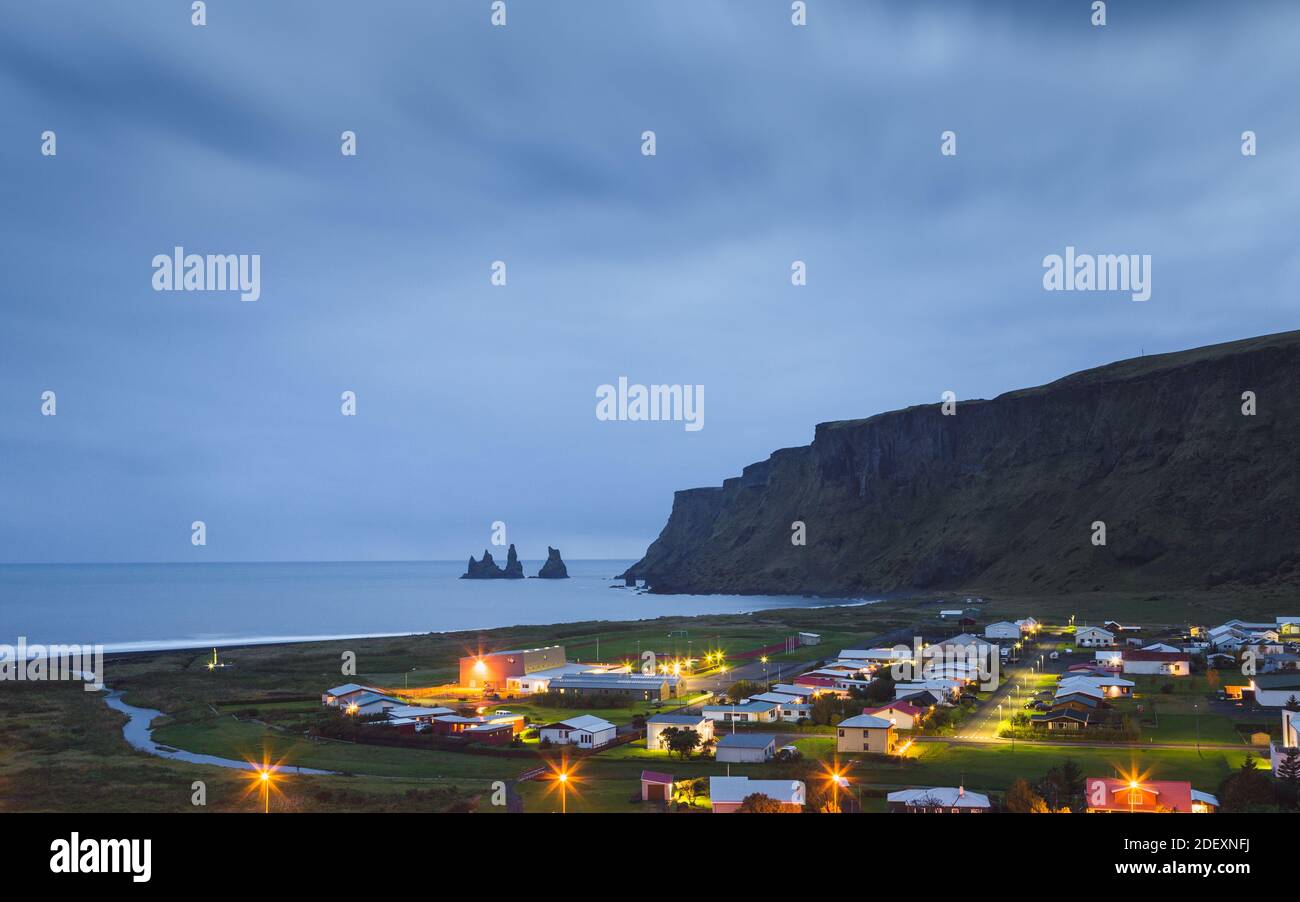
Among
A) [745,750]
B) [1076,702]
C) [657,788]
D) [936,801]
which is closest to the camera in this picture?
[936,801]

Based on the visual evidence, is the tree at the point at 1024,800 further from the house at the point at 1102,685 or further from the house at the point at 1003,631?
the house at the point at 1003,631

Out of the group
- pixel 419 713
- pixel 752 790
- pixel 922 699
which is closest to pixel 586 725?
pixel 419 713

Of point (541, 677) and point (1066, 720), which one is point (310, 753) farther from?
point (1066, 720)

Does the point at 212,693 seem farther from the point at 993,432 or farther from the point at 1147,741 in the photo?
the point at 993,432

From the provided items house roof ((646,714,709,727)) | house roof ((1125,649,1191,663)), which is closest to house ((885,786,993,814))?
house roof ((646,714,709,727))

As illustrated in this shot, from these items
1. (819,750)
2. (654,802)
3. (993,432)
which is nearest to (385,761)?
(654,802)
